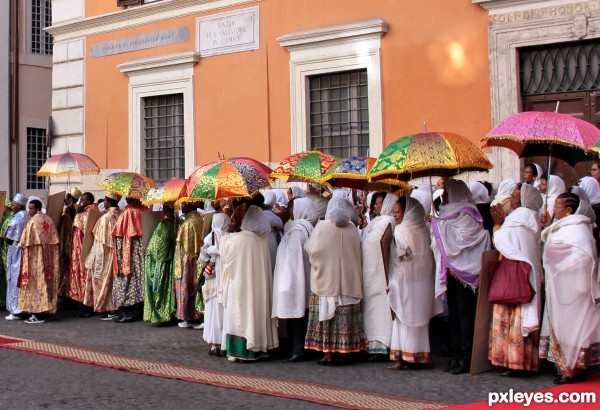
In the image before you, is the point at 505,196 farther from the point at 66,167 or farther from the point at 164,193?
the point at 66,167

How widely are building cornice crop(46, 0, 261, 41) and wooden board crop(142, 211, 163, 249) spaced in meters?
5.55

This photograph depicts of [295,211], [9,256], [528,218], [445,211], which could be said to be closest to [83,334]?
[9,256]

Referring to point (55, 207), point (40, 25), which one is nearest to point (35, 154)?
point (40, 25)

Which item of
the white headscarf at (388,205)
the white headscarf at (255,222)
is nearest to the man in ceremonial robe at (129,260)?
the white headscarf at (255,222)

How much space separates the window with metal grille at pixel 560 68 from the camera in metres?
12.6

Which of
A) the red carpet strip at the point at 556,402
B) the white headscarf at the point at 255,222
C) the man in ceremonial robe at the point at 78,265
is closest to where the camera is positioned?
the red carpet strip at the point at 556,402

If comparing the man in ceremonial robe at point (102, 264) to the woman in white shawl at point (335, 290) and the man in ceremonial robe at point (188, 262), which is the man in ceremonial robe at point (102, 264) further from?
the woman in white shawl at point (335, 290)

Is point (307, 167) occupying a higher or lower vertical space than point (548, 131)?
lower

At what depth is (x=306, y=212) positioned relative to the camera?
9484 millimetres

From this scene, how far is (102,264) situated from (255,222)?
414 centimetres

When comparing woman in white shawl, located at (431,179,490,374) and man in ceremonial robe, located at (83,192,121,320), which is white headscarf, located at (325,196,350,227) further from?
man in ceremonial robe, located at (83,192,121,320)

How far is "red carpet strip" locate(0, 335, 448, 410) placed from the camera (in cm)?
719

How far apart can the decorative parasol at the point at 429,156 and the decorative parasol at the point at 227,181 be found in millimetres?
1255

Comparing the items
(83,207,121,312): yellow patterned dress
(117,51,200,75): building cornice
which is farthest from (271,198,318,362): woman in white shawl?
(117,51,200,75): building cornice
